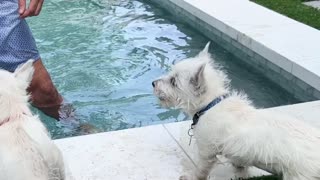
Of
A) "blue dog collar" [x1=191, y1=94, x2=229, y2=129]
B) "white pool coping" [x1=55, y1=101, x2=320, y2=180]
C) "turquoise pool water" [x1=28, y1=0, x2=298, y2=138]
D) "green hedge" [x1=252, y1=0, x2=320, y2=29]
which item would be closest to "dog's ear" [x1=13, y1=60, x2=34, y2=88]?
"white pool coping" [x1=55, y1=101, x2=320, y2=180]

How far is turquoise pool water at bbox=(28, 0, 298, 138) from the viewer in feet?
21.7

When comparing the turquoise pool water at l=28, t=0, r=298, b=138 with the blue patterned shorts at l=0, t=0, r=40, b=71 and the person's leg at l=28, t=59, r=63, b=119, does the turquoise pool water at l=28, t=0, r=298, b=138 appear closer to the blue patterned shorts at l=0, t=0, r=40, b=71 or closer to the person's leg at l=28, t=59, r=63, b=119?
the person's leg at l=28, t=59, r=63, b=119

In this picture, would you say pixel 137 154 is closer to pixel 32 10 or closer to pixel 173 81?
pixel 173 81

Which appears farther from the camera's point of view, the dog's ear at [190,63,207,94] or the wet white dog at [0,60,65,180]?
the dog's ear at [190,63,207,94]

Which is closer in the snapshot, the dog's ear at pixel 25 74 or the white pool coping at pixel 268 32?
the dog's ear at pixel 25 74

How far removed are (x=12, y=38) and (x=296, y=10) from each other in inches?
215

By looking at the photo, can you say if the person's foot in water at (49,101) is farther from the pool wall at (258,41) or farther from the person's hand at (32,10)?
the pool wall at (258,41)

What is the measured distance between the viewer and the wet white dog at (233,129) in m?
3.73

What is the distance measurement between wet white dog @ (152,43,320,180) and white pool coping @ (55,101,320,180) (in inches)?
9.6

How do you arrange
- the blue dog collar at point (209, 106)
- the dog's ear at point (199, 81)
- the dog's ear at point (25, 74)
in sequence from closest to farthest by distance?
the dog's ear at point (25, 74)
the dog's ear at point (199, 81)
the blue dog collar at point (209, 106)

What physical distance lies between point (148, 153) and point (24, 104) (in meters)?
1.50

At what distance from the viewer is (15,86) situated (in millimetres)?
3414

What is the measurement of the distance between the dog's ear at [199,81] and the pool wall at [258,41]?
7.31 ft

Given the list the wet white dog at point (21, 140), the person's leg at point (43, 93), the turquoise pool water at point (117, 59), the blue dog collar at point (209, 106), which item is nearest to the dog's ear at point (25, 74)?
the wet white dog at point (21, 140)
